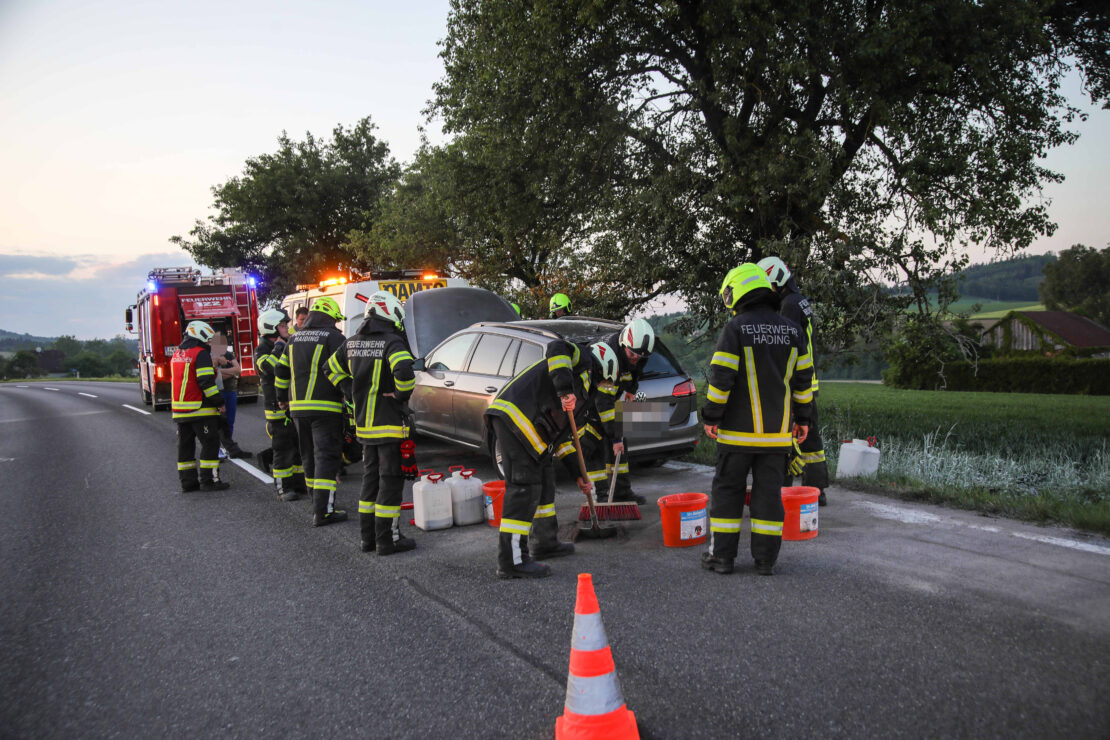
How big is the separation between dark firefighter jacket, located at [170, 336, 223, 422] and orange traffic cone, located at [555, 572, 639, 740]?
637 cm

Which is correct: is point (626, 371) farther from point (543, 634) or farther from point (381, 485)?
point (543, 634)

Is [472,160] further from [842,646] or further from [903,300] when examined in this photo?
[842,646]

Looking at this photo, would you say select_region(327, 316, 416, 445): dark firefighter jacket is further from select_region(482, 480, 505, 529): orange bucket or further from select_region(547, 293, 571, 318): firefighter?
select_region(547, 293, 571, 318): firefighter

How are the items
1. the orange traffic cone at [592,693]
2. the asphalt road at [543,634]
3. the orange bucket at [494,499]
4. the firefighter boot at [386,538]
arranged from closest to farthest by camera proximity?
the orange traffic cone at [592,693] < the asphalt road at [543,634] < the firefighter boot at [386,538] < the orange bucket at [494,499]

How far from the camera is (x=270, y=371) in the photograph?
7672 mm

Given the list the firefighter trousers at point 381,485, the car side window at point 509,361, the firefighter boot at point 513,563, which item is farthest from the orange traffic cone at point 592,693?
the car side window at point 509,361

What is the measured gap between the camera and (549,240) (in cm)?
1435

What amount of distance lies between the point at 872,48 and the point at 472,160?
717 cm

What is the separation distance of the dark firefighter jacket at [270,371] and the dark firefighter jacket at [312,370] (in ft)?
2.82

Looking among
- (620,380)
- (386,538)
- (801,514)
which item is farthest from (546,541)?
(801,514)

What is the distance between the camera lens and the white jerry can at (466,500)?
5922mm

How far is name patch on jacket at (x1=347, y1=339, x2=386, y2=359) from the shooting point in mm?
5340

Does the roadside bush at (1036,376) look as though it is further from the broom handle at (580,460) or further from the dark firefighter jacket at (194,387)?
the dark firefighter jacket at (194,387)

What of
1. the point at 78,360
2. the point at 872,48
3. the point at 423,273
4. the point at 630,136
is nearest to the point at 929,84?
the point at 872,48
